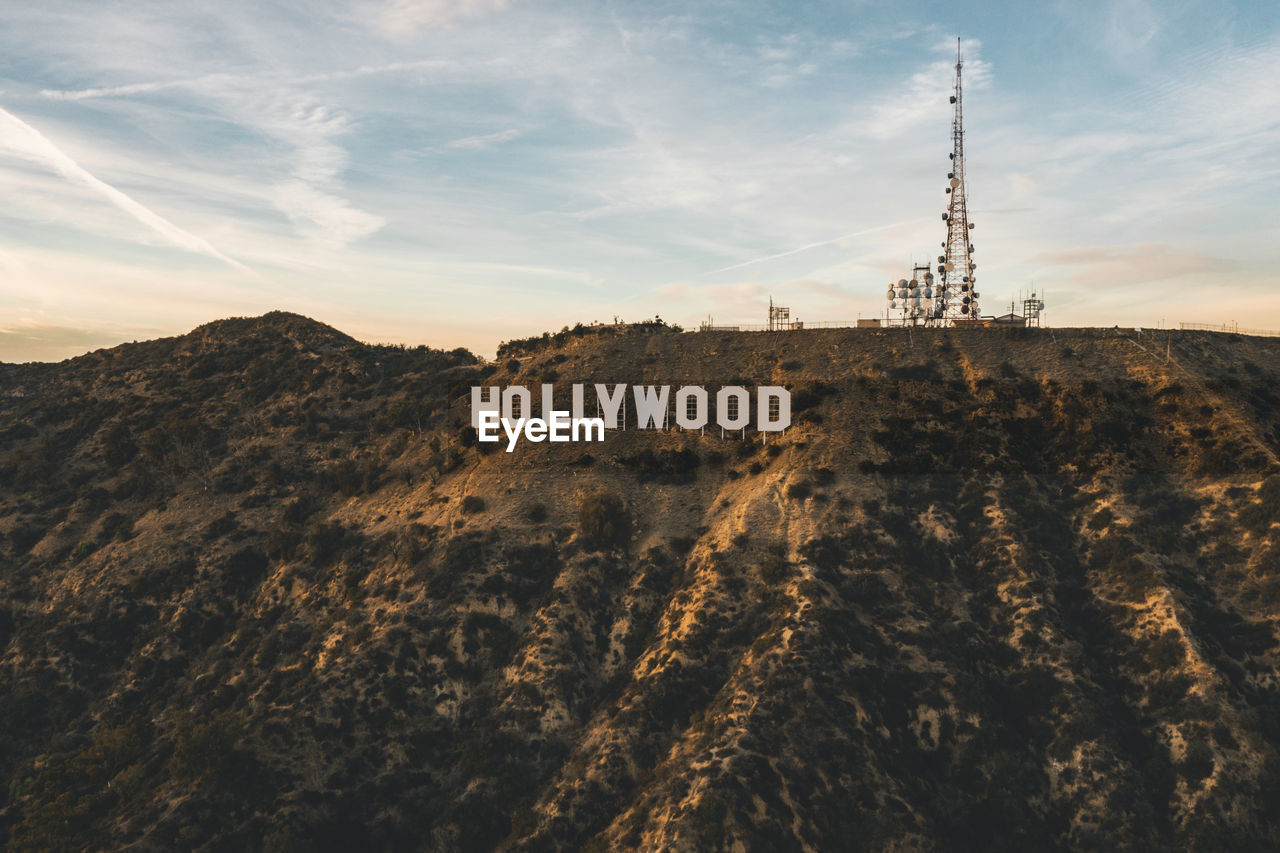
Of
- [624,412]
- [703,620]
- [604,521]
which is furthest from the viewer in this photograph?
[624,412]

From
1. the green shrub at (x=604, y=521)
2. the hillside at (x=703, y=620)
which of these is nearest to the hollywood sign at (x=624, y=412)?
the hillside at (x=703, y=620)

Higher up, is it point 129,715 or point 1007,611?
point 1007,611

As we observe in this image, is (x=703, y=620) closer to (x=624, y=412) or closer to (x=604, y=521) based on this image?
(x=604, y=521)

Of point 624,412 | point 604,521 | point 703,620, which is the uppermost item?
point 624,412

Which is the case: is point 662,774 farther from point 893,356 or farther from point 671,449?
point 893,356

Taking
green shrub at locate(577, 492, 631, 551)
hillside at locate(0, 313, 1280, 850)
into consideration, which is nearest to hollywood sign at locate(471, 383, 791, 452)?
hillside at locate(0, 313, 1280, 850)

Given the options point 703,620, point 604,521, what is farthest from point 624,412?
point 703,620

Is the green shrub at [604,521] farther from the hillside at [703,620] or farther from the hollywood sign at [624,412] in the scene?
the hollywood sign at [624,412]

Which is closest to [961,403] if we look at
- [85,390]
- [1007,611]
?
[1007,611]
